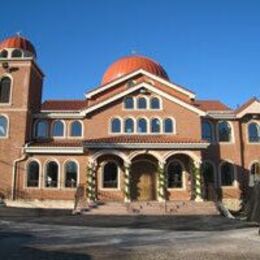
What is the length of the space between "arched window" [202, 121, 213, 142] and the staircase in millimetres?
5949

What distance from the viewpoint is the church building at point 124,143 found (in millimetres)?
26484

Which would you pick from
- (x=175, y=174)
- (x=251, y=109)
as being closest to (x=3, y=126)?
(x=175, y=174)

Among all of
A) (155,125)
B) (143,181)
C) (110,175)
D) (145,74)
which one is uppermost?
(145,74)

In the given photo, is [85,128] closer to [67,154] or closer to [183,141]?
[67,154]

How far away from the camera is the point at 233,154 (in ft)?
96.6

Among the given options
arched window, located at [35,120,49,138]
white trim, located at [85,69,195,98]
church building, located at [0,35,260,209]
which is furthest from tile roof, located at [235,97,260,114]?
arched window, located at [35,120,49,138]

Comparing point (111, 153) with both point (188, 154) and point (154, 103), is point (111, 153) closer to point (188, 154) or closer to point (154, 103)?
point (188, 154)

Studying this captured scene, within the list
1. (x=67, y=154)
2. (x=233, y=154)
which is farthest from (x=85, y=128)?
(x=233, y=154)

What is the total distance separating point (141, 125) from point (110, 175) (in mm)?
3839

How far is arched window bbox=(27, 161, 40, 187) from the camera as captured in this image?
90.6ft

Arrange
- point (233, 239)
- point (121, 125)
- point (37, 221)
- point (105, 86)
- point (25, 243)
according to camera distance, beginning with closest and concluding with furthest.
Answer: point (25, 243) → point (233, 239) → point (37, 221) → point (121, 125) → point (105, 86)

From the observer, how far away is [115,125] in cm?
2845

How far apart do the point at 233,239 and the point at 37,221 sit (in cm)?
894

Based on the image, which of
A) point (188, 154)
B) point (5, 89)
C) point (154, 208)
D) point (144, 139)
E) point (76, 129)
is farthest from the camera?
point (76, 129)
